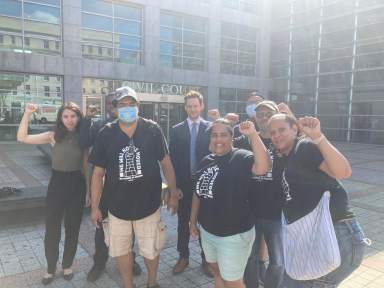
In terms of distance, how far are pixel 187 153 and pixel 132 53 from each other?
17.0m

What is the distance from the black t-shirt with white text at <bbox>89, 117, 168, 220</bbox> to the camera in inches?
124

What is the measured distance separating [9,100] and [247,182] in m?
17.1

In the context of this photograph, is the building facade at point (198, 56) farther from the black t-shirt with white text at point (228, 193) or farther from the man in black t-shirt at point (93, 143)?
the black t-shirt with white text at point (228, 193)

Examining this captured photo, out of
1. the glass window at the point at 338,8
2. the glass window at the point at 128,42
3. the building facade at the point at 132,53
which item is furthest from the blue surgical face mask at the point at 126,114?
the glass window at the point at 338,8

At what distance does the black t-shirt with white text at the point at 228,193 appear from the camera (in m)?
2.69

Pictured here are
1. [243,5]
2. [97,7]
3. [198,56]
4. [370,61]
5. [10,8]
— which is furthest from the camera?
[243,5]

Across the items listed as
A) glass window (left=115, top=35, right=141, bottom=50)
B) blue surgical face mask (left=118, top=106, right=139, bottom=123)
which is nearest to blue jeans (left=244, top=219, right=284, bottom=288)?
blue surgical face mask (left=118, top=106, right=139, bottom=123)

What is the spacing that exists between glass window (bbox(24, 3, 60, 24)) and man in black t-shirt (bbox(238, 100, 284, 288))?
1732 cm

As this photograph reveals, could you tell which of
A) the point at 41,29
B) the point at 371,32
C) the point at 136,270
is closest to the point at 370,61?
the point at 371,32

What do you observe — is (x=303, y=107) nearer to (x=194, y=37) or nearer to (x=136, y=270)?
(x=194, y=37)

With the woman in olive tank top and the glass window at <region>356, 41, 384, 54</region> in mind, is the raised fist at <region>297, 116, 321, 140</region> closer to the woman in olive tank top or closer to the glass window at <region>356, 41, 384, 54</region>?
the woman in olive tank top

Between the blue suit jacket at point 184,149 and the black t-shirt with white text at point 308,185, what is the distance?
172 centimetres

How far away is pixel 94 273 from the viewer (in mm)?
3797

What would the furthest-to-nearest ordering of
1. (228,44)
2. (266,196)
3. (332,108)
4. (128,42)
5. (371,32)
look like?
(228,44)
(332,108)
(371,32)
(128,42)
(266,196)
